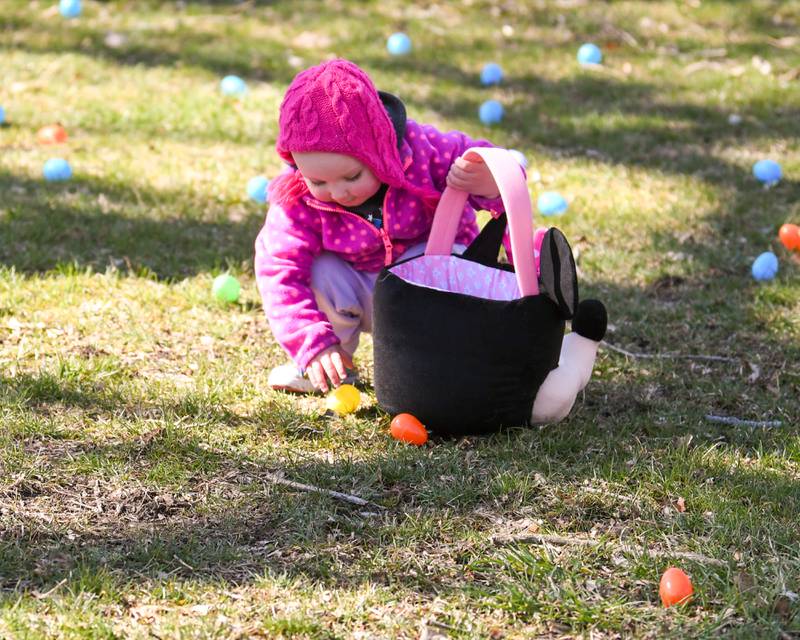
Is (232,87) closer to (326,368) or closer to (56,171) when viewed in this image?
(56,171)

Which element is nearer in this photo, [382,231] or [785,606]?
[785,606]

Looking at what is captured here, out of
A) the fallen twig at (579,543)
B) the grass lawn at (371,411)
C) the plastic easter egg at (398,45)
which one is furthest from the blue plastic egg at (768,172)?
the fallen twig at (579,543)

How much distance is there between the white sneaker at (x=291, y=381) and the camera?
3.62 m

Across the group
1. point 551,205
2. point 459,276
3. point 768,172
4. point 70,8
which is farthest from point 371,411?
point 70,8

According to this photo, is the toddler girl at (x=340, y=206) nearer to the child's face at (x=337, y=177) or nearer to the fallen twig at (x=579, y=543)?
the child's face at (x=337, y=177)

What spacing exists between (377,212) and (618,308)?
49.7 inches

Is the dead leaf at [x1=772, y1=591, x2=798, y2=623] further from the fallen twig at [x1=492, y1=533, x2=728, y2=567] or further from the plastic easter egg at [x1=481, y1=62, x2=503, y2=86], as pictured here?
the plastic easter egg at [x1=481, y1=62, x2=503, y2=86]

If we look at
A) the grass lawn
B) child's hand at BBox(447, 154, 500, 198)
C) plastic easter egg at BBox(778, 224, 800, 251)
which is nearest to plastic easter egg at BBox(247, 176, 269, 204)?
the grass lawn

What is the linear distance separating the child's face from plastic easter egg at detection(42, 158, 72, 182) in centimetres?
247

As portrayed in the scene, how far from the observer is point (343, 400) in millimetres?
3475

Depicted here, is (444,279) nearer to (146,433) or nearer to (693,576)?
(146,433)

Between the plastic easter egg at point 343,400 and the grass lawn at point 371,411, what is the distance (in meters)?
0.05

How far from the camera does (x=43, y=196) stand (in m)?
5.28

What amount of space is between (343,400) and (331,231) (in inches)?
21.7
